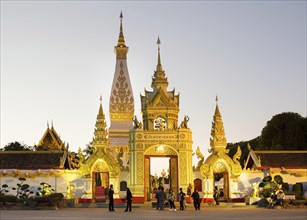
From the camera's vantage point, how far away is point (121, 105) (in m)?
50.5

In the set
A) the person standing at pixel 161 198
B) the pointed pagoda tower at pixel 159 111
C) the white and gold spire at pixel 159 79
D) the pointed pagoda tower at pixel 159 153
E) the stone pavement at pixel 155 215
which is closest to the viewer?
the stone pavement at pixel 155 215

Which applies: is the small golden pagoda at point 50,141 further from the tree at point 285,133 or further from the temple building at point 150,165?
the tree at point 285,133

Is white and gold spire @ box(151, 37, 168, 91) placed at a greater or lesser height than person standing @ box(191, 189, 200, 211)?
greater

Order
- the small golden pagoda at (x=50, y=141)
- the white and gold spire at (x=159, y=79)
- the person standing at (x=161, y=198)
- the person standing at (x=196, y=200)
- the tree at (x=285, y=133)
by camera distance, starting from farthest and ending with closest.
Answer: the tree at (x=285, y=133) → the small golden pagoda at (x=50, y=141) → the white and gold spire at (x=159, y=79) → the person standing at (x=196, y=200) → the person standing at (x=161, y=198)

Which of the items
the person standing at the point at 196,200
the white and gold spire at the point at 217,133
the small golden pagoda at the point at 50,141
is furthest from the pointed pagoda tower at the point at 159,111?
the small golden pagoda at the point at 50,141

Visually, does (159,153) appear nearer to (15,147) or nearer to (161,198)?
(161,198)

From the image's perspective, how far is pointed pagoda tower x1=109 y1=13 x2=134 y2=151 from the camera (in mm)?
47906

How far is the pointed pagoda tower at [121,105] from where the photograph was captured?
47906mm

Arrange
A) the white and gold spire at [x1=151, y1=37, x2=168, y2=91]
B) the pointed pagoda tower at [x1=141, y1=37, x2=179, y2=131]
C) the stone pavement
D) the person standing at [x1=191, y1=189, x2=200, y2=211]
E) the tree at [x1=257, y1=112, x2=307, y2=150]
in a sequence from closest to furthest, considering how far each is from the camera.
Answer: the stone pavement, the person standing at [x1=191, y1=189, x2=200, y2=211], the pointed pagoda tower at [x1=141, y1=37, x2=179, y2=131], the white and gold spire at [x1=151, y1=37, x2=168, y2=91], the tree at [x1=257, y1=112, x2=307, y2=150]

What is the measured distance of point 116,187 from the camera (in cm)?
3228

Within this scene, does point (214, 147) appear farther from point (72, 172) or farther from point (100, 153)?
point (72, 172)

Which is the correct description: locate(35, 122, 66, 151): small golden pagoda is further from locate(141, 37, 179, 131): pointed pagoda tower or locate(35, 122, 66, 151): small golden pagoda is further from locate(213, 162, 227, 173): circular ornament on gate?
locate(213, 162, 227, 173): circular ornament on gate

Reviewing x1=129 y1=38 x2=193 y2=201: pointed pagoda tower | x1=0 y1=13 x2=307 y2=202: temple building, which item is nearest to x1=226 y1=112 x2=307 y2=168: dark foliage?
x1=0 y1=13 x2=307 y2=202: temple building

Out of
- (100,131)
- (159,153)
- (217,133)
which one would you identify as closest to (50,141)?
(100,131)
